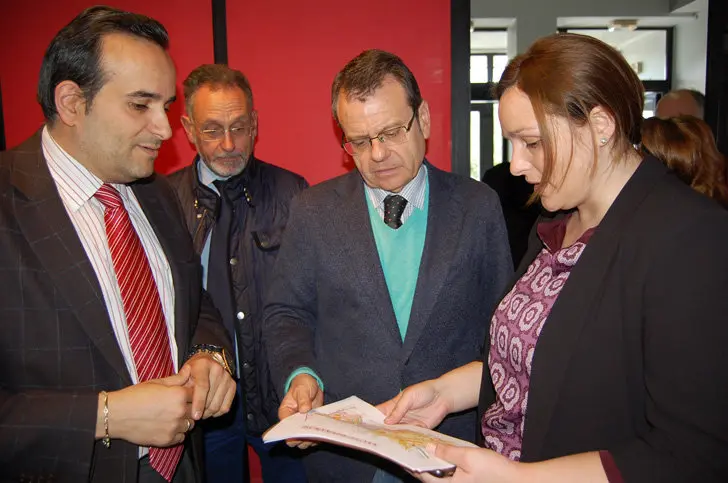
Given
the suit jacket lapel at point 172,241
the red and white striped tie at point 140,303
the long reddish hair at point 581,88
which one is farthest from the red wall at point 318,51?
the long reddish hair at point 581,88

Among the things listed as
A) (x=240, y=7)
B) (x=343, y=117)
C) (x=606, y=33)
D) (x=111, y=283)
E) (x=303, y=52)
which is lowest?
(x=111, y=283)

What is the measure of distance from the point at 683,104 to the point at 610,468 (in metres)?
3.36

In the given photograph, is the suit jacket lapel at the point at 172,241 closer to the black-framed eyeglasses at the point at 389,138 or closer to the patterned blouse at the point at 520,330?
the black-framed eyeglasses at the point at 389,138

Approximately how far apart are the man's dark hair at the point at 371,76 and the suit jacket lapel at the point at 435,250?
1.11ft

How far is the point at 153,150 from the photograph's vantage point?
175cm

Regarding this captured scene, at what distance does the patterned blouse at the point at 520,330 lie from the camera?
54.5 inches

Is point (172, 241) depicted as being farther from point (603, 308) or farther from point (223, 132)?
point (603, 308)

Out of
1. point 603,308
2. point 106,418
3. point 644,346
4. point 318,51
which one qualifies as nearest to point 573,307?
point 603,308

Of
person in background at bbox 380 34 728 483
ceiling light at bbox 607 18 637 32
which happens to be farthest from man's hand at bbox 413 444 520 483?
ceiling light at bbox 607 18 637 32

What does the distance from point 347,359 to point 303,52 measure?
6.85ft

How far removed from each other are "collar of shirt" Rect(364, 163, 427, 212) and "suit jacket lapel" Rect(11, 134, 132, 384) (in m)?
0.97

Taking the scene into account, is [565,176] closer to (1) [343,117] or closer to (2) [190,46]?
(1) [343,117]

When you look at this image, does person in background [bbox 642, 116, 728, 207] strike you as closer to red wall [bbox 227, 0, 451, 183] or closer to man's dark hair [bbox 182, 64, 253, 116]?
red wall [bbox 227, 0, 451, 183]

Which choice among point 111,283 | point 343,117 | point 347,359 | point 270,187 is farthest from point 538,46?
point 270,187
